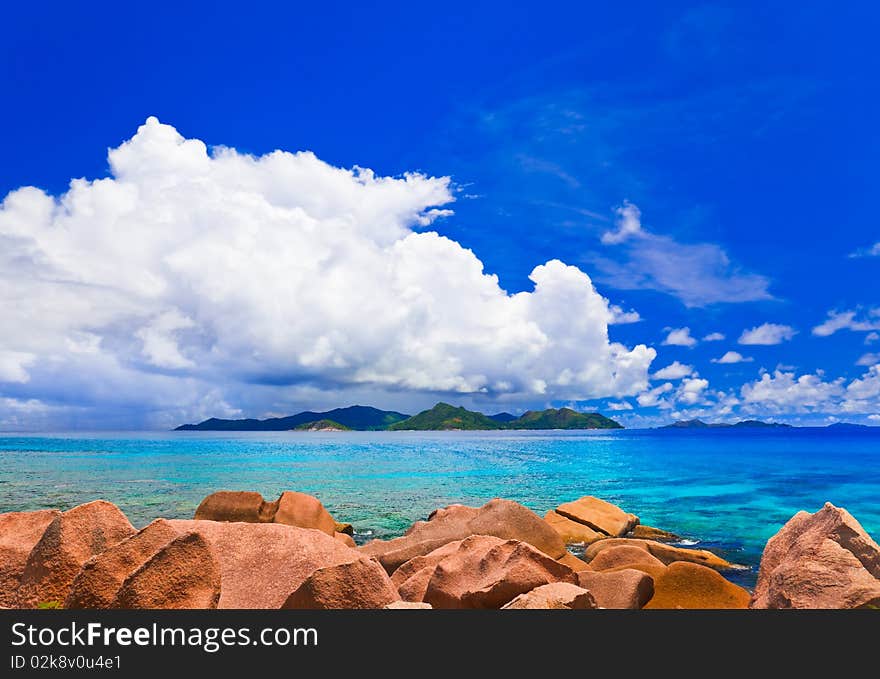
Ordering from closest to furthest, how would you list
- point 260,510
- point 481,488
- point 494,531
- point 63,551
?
point 63,551
point 494,531
point 260,510
point 481,488

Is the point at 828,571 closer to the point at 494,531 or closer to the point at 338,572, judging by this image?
the point at 338,572

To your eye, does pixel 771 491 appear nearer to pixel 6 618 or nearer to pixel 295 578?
pixel 295 578

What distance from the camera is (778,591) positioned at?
11930 millimetres

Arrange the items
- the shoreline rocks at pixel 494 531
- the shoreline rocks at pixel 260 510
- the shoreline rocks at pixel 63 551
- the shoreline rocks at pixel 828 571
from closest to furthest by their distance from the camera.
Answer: the shoreline rocks at pixel 828 571 < the shoreline rocks at pixel 63 551 < the shoreline rocks at pixel 494 531 < the shoreline rocks at pixel 260 510

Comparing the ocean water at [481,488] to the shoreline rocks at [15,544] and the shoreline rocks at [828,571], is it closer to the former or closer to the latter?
the shoreline rocks at [828,571]

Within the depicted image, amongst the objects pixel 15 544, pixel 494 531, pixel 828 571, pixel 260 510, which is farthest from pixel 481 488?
pixel 15 544

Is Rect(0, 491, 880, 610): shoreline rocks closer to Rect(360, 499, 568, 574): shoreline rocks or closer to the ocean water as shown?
Rect(360, 499, 568, 574): shoreline rocks

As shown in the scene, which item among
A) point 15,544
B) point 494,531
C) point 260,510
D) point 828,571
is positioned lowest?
point 494,531

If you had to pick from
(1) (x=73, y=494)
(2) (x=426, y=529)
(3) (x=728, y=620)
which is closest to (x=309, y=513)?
(2) (x=426, y=529)

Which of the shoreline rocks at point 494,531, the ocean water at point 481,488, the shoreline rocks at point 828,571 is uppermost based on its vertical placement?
the shoreline rocks at point 828,571

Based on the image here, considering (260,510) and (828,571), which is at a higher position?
(828,571)

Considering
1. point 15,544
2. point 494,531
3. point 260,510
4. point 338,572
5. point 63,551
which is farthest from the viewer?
point 260,510

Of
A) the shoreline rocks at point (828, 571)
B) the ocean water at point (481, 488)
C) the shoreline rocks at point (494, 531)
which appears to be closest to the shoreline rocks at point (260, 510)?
the shoreline rocks at point (494, 531)

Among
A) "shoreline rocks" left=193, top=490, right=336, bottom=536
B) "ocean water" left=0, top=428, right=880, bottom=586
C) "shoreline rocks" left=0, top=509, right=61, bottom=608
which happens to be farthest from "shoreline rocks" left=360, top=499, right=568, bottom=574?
"shoreline rocks" left=0, top=509, right=61, bottom=608
